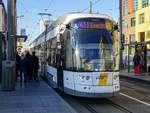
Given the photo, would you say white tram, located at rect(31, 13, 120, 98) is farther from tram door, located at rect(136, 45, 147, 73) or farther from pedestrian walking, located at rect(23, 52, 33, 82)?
tram door, located at rect(136, 45, 147, 73)

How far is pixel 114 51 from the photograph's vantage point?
9.50m

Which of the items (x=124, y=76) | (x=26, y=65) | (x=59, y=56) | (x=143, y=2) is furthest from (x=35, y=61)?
(x=143, y=2)

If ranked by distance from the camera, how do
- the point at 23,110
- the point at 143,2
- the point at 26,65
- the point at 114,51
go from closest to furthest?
1. the point at 23,110
2. the point at 114,51
3. the point at 26,65
4. the point at 143,2

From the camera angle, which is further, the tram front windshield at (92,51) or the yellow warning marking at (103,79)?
the tram front windshield at (92,51)

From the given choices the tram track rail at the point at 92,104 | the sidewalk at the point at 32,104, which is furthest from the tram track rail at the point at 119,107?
the sidewalk at the point at 32,104

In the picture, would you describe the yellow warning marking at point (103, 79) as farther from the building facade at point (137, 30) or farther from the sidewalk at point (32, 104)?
the building facade at point (137, 30)

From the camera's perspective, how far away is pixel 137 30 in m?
41.8

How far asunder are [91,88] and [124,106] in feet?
4.39

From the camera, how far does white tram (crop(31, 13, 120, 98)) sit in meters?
8.94

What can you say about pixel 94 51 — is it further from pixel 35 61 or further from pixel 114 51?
pixel 35 61

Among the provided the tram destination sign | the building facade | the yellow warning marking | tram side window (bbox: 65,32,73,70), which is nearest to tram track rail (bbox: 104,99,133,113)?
the yellow warning marking

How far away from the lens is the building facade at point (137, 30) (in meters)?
21.5

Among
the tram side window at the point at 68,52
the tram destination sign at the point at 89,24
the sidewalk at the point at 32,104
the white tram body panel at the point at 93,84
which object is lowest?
the sidewalk at the point at 32,104

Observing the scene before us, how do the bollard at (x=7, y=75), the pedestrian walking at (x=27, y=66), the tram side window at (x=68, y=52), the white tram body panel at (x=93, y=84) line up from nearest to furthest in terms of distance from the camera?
1. the white tram body panel at (x=93, y=84)
2. the tram side window at (x=68, y=52)
3. the bollard at (x=7, y=75)
4. the pedestrian walking at (x=27, y=66)
